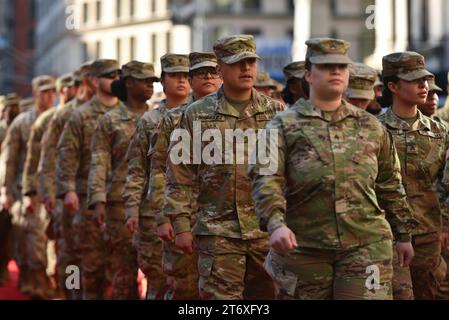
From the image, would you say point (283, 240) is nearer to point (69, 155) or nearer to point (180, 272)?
point (180, 272)

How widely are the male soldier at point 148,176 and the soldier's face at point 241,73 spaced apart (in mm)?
2163

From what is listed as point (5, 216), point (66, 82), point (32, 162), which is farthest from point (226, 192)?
point (5, 216)

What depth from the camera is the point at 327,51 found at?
9.38 metres

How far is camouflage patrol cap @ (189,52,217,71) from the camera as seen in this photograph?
12.0 m

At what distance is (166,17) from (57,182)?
8091cm

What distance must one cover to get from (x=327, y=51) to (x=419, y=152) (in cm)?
218

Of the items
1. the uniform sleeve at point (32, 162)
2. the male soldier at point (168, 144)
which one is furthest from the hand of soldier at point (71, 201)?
the uniform sleeve at point (32, 162)

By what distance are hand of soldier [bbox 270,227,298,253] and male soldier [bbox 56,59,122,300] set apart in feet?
21.0

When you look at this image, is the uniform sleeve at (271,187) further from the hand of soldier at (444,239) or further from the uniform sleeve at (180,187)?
the hand of soldier at (444,239)

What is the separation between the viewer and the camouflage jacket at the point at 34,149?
1830cm

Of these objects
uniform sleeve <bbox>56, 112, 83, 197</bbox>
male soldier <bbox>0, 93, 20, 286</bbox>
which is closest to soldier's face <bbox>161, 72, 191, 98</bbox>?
uniform sleeve <bbox>56, 112, 83, 197</bbox>

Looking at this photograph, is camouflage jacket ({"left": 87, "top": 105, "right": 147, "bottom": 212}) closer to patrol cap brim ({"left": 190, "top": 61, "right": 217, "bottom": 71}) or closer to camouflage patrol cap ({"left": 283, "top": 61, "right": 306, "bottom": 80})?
camouflage patrol cap ({"left": 283, "top": 61, "right": 306, "bottom": 80})
